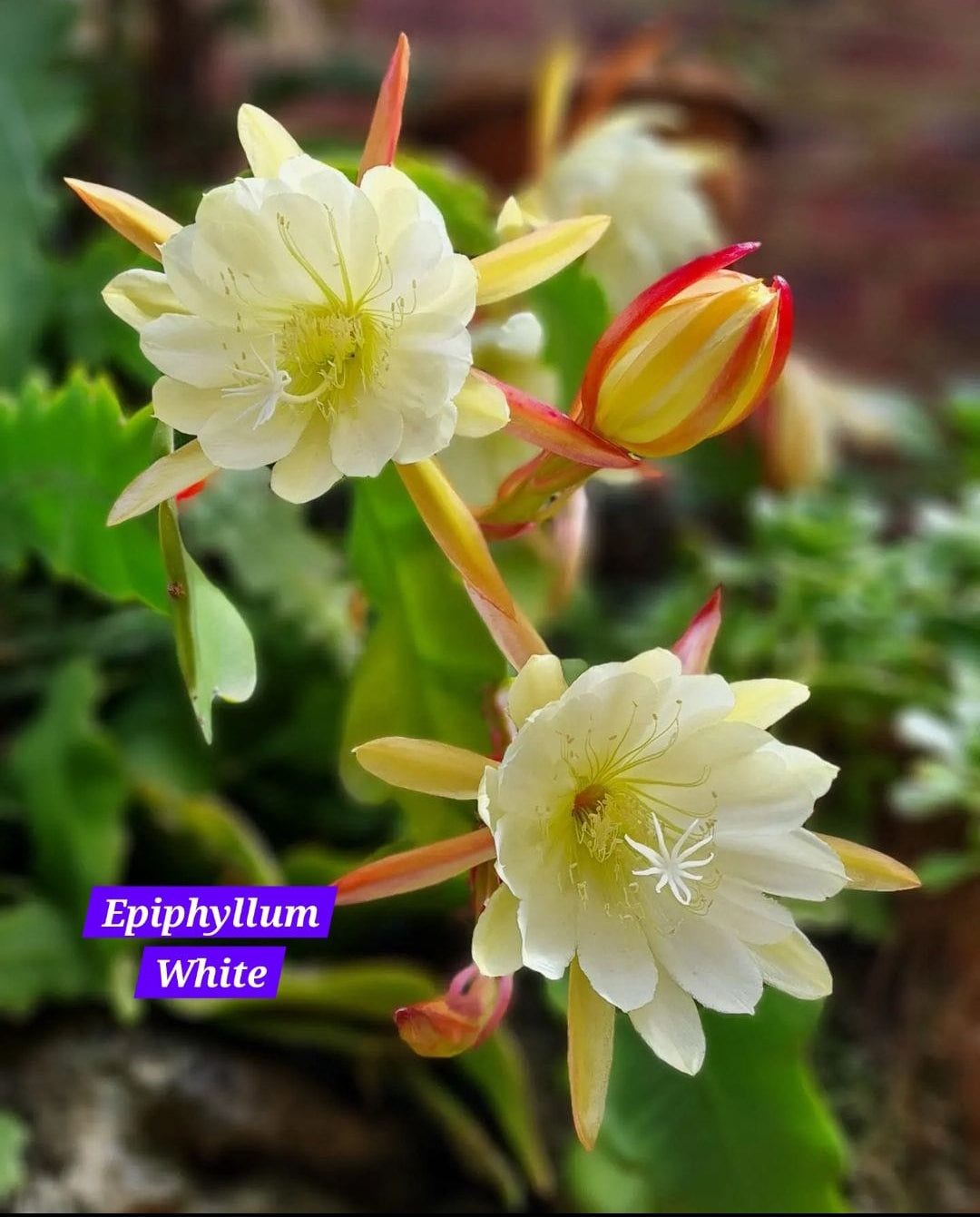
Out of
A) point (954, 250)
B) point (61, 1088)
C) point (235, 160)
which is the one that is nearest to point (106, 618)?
point (61, 1088)

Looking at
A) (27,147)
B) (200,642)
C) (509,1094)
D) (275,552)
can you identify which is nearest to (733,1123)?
(509,1094)

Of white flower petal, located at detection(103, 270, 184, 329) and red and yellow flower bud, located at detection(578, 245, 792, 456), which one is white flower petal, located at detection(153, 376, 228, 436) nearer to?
white flower petal, located at detection(103, 270, 184, 329)

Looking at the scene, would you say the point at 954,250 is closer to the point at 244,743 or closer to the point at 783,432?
the point at 783,432

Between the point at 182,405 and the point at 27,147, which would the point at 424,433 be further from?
the point at 27,147

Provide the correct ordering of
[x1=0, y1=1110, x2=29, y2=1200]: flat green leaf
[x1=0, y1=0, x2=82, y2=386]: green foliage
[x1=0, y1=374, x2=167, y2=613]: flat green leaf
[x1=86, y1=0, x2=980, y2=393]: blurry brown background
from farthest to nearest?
[x1=86, y1=0, x2=980, y2=393]: blurry brown background
[x1=0, y1=0, x2=82, y2=386]: green foliage
[x1=0, y1=1110, x2=29, y2=1200]: flat green leaf
[x1=0, y1=374, x2=167, y2=613]: flat green leaf

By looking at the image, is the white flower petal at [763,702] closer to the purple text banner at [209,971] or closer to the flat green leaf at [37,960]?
the purple text banner at [209,971]

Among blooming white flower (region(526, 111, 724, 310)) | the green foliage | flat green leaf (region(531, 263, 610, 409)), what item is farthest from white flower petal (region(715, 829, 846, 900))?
the green foliage
